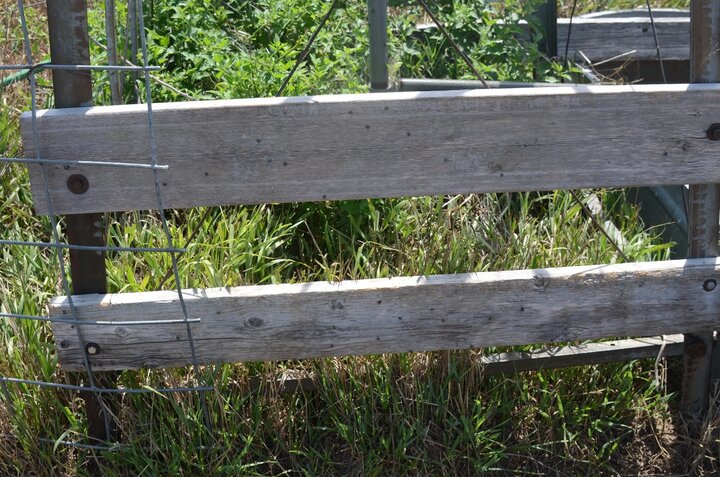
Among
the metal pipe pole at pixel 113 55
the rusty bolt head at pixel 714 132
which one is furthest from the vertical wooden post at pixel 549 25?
the metal pipe pole at pixel 113 55

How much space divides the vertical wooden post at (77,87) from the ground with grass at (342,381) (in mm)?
261

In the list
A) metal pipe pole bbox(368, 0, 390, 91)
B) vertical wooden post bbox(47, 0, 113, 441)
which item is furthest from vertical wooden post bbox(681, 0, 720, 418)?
vertical wooden post bbox(47, 0, 113, 441)

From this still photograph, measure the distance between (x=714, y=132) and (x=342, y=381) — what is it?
1520 millimetres

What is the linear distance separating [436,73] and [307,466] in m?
2.24

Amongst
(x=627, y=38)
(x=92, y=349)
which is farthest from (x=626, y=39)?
(x=92, y=349)

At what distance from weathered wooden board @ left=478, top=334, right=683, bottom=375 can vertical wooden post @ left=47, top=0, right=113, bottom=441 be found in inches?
55.4

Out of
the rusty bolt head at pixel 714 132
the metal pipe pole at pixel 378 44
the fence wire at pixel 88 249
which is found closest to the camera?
the fence wire at pixel 88 249

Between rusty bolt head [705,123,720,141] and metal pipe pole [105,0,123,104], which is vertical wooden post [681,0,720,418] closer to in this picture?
rusty bolt head [705,123,720,141]

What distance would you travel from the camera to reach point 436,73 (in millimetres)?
4586

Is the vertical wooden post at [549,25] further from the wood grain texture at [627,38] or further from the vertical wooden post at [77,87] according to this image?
the vertical wooden post at [77,87]

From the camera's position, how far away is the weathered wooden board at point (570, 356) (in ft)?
10.8

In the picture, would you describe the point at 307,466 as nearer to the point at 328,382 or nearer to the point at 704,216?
the point at 328,382

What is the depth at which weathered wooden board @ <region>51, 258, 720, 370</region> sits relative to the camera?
2.97m

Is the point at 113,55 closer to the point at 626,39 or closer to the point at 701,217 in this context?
the point at 701,217
